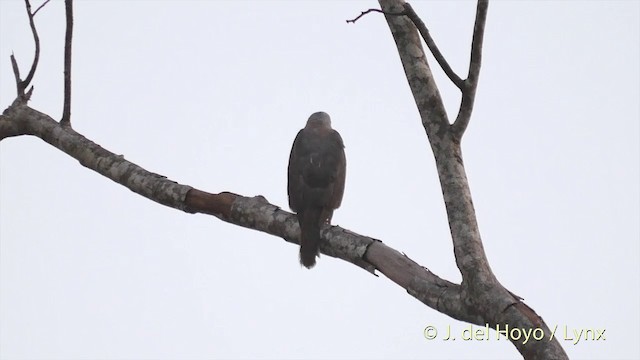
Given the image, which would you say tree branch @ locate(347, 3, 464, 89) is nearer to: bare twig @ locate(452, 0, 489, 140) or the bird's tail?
bare twig @ locate(452, 0, 489, 140)

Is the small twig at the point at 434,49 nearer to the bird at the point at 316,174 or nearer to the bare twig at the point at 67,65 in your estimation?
the bird at the point at 316,174

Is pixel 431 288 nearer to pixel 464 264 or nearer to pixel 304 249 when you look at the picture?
pixel 464 264

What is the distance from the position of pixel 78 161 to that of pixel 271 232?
55.4 inches

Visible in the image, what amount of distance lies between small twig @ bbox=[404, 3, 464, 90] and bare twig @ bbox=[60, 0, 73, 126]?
2.29m

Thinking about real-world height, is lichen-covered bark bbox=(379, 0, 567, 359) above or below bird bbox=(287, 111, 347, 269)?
below

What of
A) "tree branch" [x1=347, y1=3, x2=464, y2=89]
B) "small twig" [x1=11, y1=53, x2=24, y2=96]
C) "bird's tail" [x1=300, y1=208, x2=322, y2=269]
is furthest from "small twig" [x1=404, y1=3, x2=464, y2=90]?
"small twig" [x1=11, y1=53, x2=24, y2=96]

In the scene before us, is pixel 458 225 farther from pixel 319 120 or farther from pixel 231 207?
pixel 319 120

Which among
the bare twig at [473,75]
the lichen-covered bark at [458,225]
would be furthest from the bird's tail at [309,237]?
the bare twig at [473,75]

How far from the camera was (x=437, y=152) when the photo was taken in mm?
4320

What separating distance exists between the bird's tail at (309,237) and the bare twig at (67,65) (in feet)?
5.71

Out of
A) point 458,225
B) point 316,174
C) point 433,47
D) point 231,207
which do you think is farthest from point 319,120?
point 458,225

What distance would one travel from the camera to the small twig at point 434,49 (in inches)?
164

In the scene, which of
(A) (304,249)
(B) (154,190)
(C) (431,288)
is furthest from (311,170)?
(C) (431,288)

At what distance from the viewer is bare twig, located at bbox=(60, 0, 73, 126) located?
523 cm
